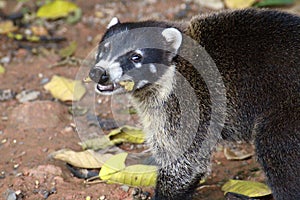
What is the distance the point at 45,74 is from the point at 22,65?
343 mm

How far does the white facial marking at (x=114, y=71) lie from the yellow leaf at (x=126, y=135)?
3.75 feet

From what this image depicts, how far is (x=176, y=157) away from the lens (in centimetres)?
466

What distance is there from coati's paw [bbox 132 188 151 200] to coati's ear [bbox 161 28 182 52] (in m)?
1.19

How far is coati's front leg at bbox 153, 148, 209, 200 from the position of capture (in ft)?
15.3

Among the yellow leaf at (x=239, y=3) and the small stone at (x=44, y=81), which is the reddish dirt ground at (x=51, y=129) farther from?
the yellow leaf at (x=239, y=3)

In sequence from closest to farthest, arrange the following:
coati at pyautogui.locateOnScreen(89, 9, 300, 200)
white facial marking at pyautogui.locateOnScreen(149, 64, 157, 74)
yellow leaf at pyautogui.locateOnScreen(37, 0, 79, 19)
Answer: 1. coati at pyautogui.locateOnScreen(89, 9, 300, 200)
2. white facial marking at pyautogui.locateOnScreen(149, 64, 157, 74)
3. yellow leaf at pyautogui.locateOnScreen(37, 0, 79, 19)

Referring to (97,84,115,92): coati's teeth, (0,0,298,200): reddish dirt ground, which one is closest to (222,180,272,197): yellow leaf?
(0,0,298,200): reddish dirt ground

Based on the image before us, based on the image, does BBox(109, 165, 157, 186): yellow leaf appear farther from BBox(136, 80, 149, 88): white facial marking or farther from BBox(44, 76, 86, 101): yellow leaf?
BBox(44, 76, 86, 101): yellow leaf

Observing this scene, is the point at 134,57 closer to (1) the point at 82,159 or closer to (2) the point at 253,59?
(2) the point at 253,59

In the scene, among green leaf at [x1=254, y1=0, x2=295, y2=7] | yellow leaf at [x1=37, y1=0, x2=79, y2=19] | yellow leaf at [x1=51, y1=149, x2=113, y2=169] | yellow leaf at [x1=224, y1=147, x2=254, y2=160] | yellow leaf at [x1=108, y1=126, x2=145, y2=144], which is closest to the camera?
yellow leaf at [x1=51, y1=149, x2=113, y2=169]

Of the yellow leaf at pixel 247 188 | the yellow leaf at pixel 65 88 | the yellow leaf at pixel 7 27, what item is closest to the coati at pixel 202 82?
the yellow leaf at pixel 247 188

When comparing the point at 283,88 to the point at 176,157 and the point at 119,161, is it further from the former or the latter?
the point at 119,161

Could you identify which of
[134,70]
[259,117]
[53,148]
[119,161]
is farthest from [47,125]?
[259,117]

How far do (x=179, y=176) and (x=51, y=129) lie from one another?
57.7 inches
